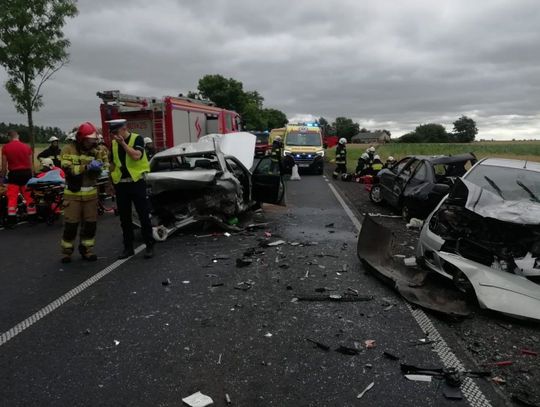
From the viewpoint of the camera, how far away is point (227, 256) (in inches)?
263

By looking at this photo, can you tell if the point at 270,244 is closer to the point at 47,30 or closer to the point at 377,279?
the point at 377,279

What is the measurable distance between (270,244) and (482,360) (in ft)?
13.7

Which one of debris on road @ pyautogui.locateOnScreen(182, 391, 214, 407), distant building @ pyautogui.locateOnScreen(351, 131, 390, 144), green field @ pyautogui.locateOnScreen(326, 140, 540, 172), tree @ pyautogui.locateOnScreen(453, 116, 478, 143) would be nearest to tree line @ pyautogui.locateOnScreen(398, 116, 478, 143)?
tree @ pyautogui.locateOnScreen(453, 116, 478, 143)

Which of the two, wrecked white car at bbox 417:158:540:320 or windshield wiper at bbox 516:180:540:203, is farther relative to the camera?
windshield wiper at bbox 516:180:540:203

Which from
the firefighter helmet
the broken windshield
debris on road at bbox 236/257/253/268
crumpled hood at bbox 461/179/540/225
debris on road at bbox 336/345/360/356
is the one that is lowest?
debris on road at bbox 336/345/360/356

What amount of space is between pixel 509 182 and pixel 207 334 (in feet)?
13.6

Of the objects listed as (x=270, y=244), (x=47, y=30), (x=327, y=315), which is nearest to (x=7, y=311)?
(x=327, y=315)

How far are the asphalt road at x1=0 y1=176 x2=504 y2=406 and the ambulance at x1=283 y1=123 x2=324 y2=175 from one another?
14.8m

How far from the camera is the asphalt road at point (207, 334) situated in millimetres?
3090

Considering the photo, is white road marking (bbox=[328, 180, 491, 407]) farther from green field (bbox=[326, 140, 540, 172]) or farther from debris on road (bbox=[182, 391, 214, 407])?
green field (bbox=[326, 140, 540, 172])

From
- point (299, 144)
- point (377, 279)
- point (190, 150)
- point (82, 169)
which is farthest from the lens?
point (299, 144)

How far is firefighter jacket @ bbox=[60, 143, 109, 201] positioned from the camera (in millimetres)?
6223

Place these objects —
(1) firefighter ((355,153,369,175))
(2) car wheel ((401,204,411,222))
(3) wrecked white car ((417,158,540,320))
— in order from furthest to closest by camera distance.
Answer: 1. (1) firefighter ((355,153,369,175))
2. (2) car wheel ((401,204,411,222))
3. (3) wrecked white car ((417,158,540,320))

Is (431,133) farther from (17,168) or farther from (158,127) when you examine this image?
(17,168)
